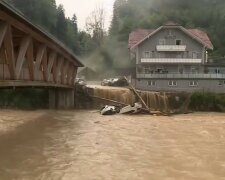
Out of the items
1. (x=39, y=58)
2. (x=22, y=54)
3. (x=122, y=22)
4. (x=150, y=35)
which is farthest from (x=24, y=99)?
Result: (x=122, y=22)

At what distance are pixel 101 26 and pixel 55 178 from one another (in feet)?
295

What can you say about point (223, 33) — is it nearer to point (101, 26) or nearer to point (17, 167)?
point (101, 26)

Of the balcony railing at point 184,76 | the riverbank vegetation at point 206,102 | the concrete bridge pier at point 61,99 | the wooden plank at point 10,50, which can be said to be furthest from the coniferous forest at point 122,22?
the wooden plank at point 10,50

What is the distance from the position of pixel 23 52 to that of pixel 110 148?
7015mm

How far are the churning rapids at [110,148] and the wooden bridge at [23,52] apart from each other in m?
3.44

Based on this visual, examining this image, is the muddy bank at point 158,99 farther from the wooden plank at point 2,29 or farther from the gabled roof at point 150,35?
the wooden plank at point 2,29

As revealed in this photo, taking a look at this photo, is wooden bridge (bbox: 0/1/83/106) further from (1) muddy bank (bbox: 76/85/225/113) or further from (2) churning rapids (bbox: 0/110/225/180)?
(1) muddy bank (bbox: 76/85/225/113)

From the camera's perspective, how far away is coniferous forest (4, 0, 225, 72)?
80.8 meters

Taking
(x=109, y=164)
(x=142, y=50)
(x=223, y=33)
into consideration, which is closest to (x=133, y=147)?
(x=109, y=164)

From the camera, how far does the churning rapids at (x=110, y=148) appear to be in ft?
55.3

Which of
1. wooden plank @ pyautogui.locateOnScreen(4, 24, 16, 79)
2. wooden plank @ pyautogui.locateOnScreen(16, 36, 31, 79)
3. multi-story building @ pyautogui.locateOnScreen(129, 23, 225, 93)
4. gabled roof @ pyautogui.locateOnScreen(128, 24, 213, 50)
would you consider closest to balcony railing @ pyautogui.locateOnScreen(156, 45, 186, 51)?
multi-story building @ pyautogui.locateOnScreen(129, 23, 225, 93)

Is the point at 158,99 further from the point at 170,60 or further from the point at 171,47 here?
the point at 171,47

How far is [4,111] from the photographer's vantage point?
40.6 meters

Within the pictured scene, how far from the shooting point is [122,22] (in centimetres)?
9206
